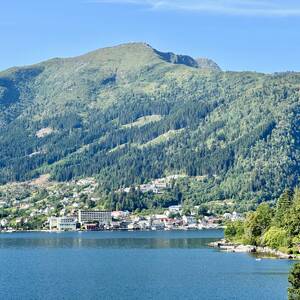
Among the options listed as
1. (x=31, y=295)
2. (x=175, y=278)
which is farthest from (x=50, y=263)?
(x=31, y=295)

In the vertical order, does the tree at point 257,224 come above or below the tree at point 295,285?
above

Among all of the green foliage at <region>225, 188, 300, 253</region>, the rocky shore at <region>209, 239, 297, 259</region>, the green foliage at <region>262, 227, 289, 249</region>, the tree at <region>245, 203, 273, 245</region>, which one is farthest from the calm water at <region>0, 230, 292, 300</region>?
the tree at <region>245, 203, 273, 245</region>

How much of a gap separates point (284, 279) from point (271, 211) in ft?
184

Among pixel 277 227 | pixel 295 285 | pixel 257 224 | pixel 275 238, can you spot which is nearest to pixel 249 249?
pixel 257 224

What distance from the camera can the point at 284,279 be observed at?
95.7 metres

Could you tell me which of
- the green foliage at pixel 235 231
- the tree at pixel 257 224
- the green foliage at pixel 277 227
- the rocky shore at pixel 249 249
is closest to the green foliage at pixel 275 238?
the green foliage at pixel 277 227

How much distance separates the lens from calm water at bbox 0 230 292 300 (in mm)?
89688

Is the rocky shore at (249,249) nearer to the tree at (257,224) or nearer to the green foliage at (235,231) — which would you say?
the green foliage at (235,231)

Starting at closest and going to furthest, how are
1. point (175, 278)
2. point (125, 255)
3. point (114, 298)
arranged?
point (114, 298), point (175, 278), point (125, 255)

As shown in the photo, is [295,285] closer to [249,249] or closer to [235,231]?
[249,249]

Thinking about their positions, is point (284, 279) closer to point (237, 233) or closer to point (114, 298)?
point (114, 298)

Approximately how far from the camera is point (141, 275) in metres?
108

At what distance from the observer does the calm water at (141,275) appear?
3531 inches

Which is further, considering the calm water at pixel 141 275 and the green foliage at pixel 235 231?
the green foliage at pixel 235 231
